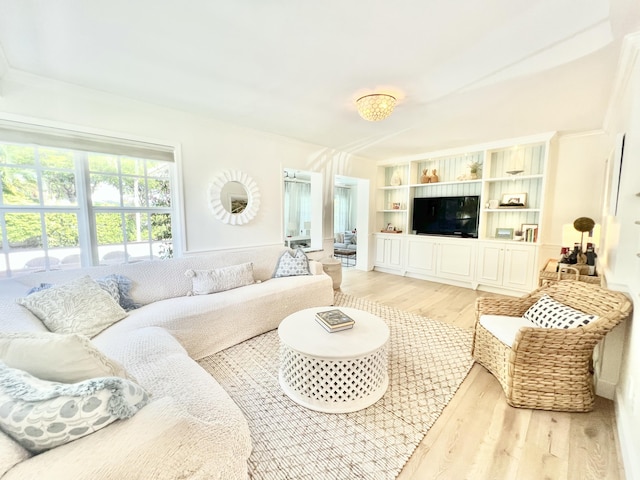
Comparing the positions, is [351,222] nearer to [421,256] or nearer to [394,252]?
[394,252]

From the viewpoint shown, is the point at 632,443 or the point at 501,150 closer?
the point at 632,443

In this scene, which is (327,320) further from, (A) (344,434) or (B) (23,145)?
(B) (23,145)

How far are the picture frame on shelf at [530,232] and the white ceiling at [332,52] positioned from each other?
152 cm

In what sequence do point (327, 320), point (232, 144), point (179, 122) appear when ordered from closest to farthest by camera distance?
point (327, 320) < point (179, 122) < point (232, 144)

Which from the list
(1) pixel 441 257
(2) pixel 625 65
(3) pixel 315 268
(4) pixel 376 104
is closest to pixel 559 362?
(2) pixel 625 65

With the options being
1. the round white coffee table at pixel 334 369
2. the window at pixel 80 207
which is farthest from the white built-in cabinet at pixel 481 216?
the window at pixel 80 207

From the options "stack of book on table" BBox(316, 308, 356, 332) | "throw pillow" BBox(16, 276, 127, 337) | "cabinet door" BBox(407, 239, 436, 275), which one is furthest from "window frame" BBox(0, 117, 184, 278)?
"cabinet door" BBox(407, 239, 436, 275)

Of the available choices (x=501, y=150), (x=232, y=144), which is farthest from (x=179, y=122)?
(x=501, y=150)

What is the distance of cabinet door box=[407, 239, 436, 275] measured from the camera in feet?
15.8

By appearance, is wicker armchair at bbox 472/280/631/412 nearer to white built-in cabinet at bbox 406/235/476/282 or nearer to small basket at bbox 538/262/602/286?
small basket at bbox 538/262/602/286

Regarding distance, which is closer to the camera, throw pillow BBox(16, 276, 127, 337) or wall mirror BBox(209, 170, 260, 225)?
throw pillow BBox(16, 276, 127, 337)

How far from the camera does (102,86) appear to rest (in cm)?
241

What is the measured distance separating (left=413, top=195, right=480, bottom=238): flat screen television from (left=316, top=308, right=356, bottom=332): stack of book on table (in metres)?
3.36

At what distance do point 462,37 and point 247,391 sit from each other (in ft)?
8.94
